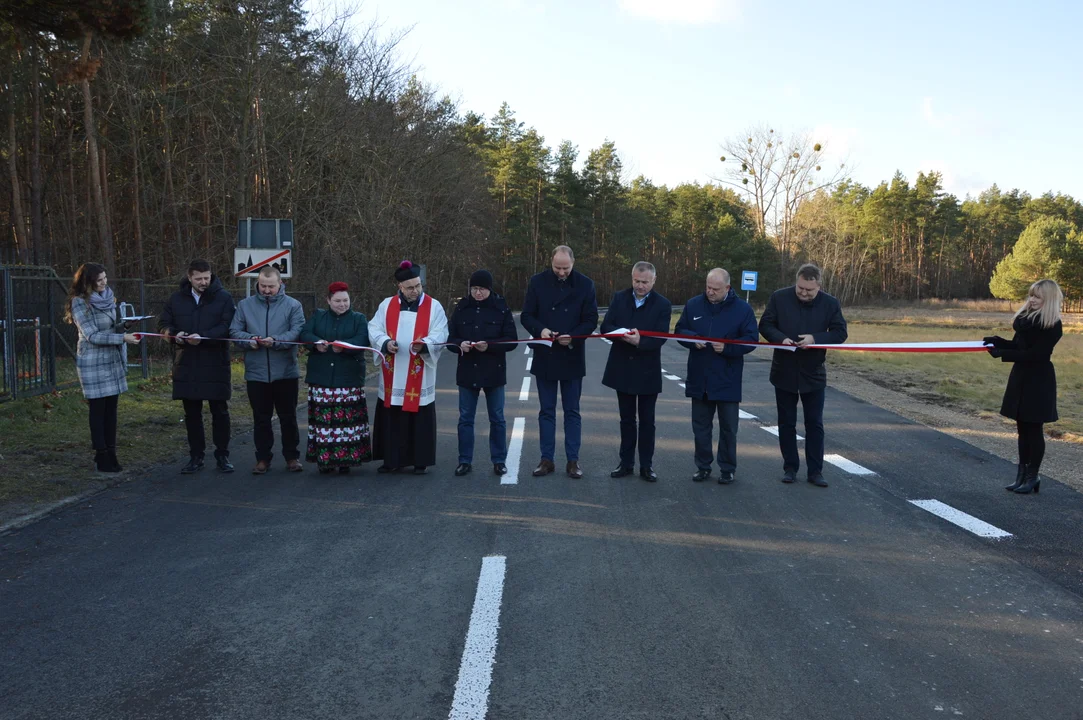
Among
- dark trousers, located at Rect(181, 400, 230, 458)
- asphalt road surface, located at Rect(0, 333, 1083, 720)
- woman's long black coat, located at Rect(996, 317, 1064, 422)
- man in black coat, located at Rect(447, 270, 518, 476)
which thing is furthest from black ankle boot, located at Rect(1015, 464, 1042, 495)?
dark trousers, located at Rect(181, 400, 230, 458)

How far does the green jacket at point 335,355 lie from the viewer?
808cm

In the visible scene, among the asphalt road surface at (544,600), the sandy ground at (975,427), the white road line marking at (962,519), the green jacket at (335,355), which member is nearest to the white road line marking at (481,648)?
the asphalt road surface at (544,600)

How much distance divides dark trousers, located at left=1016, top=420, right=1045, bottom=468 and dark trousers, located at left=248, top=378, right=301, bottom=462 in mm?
6765

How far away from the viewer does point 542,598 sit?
468 cm

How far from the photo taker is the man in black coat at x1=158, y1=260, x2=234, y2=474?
26.9ft

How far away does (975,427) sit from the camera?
11.9 meters

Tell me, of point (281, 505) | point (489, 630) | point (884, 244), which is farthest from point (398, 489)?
point (884, 244)

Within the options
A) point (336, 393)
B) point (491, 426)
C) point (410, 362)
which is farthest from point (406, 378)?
point (491, 426)

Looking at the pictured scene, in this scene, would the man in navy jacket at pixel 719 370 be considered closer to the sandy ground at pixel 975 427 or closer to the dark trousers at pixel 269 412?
the sandy ground at pixel 975 427

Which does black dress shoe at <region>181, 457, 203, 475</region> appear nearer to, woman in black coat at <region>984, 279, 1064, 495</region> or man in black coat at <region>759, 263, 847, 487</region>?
man in black coat at <region>759, 263, 847, 487</region>

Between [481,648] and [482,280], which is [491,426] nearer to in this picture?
[482,280]

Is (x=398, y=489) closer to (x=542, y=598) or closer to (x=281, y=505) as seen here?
(x=281, y=505)

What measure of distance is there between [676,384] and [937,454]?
8.04 meters

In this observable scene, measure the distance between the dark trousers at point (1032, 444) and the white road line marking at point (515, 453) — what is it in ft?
14.9
